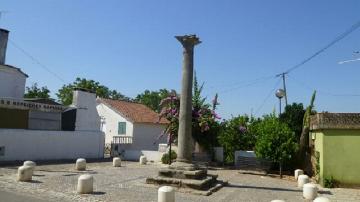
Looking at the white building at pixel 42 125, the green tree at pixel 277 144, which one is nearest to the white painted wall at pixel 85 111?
the white building at pixel 42 125

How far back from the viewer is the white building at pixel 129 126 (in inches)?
1502

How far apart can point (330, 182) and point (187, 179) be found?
22.6 feet

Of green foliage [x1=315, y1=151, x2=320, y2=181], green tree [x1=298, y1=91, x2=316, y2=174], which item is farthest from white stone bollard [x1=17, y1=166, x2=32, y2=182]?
green tree [x1=298, y1=91, x2=316, y2=174]

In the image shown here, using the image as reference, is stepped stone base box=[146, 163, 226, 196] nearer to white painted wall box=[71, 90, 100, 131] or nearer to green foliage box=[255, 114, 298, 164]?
green foliage box=[255, 114, 298, 164]

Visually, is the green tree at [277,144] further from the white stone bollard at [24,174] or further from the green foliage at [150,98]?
the green foliage at [150,98]

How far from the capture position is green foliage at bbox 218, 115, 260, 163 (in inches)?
1080

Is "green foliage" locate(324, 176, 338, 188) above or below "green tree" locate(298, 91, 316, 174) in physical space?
below

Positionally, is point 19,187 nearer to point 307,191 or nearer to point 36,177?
point 36,177

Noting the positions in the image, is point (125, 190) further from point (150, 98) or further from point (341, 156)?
point (150, 98)

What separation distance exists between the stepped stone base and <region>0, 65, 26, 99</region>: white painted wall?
58.5ft

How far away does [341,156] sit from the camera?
18.1m

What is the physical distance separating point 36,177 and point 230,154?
1507 centimetres

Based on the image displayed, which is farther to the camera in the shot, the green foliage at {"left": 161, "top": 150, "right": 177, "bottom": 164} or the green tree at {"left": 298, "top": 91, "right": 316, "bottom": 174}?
the green foliage at {"left": 161, "top": 150, "right": 177, "bottom": 164}

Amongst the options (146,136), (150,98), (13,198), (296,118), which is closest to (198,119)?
(296,118)
